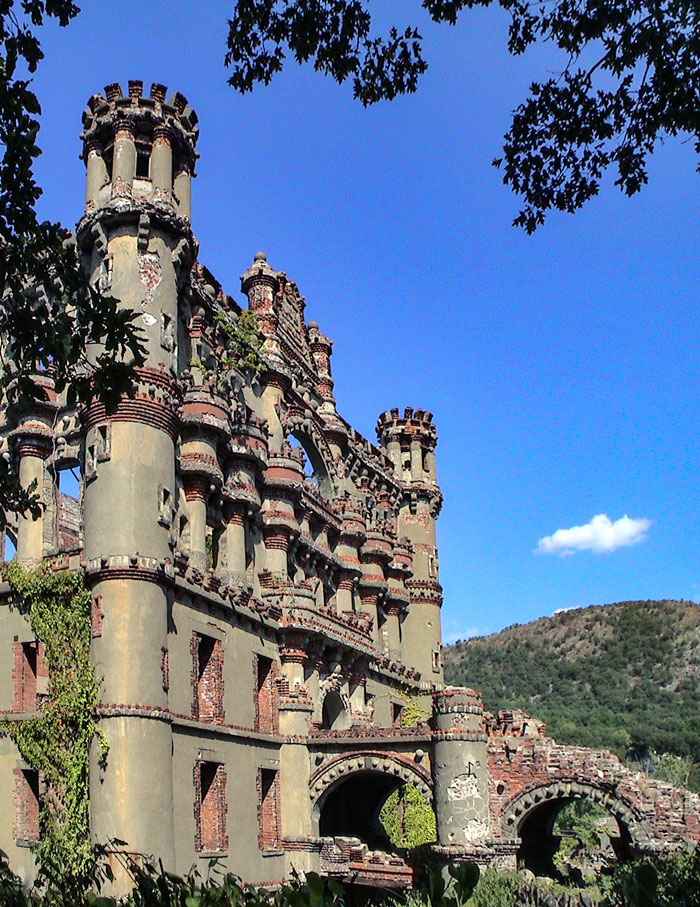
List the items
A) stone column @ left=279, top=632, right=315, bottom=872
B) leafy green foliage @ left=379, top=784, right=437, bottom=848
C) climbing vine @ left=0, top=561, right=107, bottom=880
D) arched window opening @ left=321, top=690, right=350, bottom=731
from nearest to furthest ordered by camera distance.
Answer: climbing vine @ left=0, top=561, right=107, bottom=880
stone column @ left=279, top=632, right=315, bottom=872
leafy green foliage @ left=379, top=784, right=437, bottom=848
arched window opening @ left=321, top=690, right=350, bottom=731

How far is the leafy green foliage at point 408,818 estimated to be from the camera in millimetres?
30609

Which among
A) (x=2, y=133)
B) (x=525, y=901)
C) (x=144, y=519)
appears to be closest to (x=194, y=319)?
(x=144, y=519)

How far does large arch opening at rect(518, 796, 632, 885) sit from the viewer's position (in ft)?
109

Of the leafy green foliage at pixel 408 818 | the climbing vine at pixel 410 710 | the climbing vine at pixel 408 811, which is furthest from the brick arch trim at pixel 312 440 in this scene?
the leafy green foliage at pixel 408 818

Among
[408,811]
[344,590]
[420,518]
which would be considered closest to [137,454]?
[408,811]

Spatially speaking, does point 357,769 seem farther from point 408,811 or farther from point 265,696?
point 265,696

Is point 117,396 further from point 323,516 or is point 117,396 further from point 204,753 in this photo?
point 323,516

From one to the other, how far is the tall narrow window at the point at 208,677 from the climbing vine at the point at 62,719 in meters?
3.59

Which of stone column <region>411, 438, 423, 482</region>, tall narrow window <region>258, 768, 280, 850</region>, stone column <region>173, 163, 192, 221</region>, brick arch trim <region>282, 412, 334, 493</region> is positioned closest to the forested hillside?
stone column <region>411, 438, 423, 482</region>

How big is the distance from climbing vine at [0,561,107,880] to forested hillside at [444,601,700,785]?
6456 cm

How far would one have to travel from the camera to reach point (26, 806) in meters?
23.9

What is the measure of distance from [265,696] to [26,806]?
28.4ft

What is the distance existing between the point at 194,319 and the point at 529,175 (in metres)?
19.2

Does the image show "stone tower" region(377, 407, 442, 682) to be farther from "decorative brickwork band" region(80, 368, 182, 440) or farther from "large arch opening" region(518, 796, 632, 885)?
"decorative brickwork band" region(80, 368, 182, 440)
